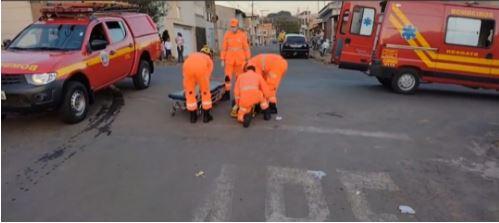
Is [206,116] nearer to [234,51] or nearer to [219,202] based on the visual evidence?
[234,51]

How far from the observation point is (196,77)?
6.78 meters

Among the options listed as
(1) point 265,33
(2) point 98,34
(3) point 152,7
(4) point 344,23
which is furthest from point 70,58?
(1) point 265,33

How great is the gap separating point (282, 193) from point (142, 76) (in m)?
6.34

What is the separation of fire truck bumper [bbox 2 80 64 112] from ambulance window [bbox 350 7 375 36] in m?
8.17

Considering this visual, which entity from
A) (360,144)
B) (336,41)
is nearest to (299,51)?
(336,41)

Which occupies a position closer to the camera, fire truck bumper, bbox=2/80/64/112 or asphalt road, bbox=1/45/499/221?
asphalt road, bbox=1/45/499/221

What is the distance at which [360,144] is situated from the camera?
20.5 feet

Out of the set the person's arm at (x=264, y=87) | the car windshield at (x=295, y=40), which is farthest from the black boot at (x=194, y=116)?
the car windshield at (x=295, y=40)

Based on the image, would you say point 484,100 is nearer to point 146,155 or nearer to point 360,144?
point 360,144

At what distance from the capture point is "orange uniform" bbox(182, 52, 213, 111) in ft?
22.1

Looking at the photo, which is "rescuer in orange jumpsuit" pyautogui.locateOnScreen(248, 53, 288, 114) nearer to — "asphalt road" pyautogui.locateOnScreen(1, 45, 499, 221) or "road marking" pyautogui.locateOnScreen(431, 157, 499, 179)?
"asphalt road" pyautogui.locateOnScreen(1, 45, 499, 221)

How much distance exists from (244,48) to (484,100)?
6510 millimetres

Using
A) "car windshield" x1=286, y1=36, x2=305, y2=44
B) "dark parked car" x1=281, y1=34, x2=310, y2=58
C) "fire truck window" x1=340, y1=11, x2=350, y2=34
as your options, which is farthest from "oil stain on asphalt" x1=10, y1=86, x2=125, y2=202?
"car windshield" x1=286, y1=36, x2=305, y2=44

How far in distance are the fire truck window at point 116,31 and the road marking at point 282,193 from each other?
4.84 meters
